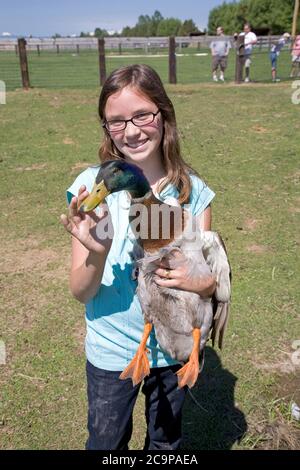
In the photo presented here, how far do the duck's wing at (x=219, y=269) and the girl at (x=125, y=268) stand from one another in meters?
0.08

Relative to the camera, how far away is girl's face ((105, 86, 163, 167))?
5.77ft

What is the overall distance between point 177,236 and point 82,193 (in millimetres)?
484

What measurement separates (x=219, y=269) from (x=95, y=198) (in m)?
0.81

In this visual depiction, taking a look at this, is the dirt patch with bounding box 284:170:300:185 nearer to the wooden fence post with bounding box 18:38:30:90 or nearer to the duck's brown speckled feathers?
the duck's brown speckled feathers

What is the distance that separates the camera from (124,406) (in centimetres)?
193

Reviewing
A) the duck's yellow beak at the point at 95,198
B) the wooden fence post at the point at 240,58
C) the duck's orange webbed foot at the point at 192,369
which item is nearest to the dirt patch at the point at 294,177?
the duck's orange webbed foot at the point at 192,369

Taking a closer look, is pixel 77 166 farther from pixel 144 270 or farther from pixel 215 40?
pixel 215 40

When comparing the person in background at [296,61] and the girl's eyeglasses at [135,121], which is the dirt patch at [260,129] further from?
the person in background at [296,61]

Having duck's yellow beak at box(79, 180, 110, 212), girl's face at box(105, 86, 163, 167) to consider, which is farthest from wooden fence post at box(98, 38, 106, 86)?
duck's yellow beak at box(79, 180, 110, 212)

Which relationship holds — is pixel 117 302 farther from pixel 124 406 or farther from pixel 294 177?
pixel 294 177

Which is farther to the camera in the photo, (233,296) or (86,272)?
(233,296)

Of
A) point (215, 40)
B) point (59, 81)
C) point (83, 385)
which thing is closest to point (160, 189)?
point (83, 385)

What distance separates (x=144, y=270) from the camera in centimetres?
179

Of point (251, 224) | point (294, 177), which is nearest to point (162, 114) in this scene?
point (251, 224)
